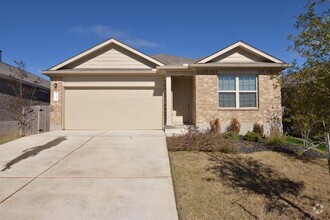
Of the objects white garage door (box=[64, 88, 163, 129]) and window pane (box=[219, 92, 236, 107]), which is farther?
white garage door (box=[64, 88, 163, 129])

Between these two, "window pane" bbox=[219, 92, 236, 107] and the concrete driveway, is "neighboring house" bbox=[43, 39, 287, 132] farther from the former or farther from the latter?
the concrete driveway

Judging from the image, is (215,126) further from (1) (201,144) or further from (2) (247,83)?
(1) (201,144)

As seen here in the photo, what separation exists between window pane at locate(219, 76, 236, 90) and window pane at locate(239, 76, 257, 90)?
35cm

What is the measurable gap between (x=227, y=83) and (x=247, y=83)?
39.1 inches

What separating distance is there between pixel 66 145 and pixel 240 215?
6.86 metres

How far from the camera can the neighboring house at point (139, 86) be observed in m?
12.5

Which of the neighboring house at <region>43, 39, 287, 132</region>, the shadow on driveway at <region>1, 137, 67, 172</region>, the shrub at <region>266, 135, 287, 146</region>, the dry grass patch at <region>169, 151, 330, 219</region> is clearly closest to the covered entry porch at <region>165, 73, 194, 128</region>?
the neighboring house at <region>43, 39, 287, 132</region>

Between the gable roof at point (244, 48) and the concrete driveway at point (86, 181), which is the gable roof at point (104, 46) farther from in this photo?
the concrete driveway at point (86, 181)

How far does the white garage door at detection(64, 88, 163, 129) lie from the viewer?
13.8m

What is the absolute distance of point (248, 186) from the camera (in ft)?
19.0

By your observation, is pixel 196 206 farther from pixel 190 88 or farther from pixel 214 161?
pixel 190 88

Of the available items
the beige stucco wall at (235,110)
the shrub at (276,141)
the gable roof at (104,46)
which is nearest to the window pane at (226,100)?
the beige stucco wall at (235,110)

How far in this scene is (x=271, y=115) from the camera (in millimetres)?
12352

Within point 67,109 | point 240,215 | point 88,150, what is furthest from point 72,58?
point 240,215
